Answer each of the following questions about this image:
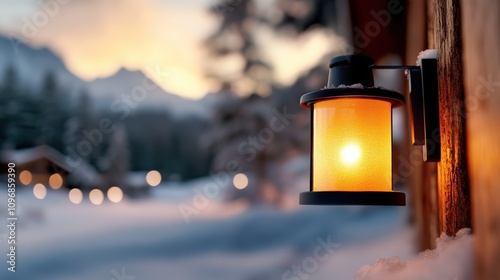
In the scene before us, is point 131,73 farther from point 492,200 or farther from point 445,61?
point 492,200

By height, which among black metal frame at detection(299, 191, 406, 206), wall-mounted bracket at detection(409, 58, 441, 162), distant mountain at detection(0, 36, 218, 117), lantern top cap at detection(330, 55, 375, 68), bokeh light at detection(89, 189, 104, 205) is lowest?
black metal frame at detection(299, 191, 406, 206)

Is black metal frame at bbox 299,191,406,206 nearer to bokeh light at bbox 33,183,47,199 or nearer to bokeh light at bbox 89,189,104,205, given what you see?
bokeh light at bbox 33,183,47,199

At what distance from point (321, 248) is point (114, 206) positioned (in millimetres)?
2409

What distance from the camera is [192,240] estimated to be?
6.30 meters

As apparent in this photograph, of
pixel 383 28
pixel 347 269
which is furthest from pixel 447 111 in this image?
pixel 347 269

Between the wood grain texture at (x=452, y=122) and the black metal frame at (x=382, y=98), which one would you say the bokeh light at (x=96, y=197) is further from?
the wood grain texture at (x=452, y=122)

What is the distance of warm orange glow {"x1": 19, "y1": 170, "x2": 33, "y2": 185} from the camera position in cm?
571

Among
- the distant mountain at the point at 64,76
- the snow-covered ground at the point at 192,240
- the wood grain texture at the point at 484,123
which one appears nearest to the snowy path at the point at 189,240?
the snow-covered ground at the point at 192,240

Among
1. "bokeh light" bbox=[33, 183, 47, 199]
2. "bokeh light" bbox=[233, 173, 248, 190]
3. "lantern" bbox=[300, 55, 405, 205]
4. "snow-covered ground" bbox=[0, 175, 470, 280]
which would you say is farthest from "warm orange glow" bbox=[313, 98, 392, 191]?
"bokeh light" bbox=[233, 173, 248, 190]

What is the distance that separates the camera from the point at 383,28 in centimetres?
462

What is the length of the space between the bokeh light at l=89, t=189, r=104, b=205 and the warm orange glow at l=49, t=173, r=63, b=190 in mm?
386

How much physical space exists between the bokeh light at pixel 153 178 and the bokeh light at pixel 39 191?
1407 millimetres

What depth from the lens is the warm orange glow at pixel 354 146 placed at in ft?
5.26

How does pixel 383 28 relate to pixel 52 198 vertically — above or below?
above
